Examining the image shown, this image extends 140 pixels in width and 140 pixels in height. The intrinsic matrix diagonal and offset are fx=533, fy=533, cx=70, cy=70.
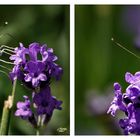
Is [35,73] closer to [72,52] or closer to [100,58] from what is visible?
[72,52]

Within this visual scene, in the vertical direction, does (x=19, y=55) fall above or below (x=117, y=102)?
above

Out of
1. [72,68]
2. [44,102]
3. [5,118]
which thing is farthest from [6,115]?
[72,68]

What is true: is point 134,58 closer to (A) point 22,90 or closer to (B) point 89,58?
(B) point 89,58

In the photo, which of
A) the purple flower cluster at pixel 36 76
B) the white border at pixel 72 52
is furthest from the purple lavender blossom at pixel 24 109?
the white border at pixel 72 52

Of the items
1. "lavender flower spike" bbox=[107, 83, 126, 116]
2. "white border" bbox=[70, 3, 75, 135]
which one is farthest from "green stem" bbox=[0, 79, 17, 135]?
"lavender flower spike" bbox=[107, 83, 126, 116]

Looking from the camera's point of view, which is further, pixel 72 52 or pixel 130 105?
pixel 72 52

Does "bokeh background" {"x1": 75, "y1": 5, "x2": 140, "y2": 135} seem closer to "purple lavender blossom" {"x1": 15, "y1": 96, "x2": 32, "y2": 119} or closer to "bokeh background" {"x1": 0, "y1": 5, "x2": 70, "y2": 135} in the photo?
"bokeh background" {"x1": 0, "y1": 5, "x2": 70, "y2": 135}

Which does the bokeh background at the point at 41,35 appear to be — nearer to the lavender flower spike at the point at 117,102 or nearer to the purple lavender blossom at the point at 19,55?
the purple lavender blossom at the point at 19,55

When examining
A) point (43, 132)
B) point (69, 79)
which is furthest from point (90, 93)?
point (43, 132)
